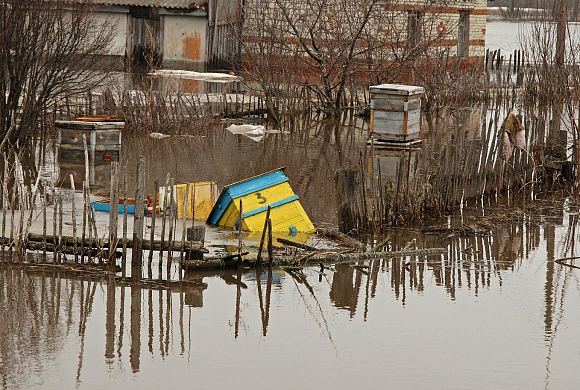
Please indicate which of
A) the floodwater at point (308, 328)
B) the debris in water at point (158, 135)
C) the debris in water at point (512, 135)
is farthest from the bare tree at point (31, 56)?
the debris in water at point (512, 135)

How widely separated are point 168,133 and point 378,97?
3.76m

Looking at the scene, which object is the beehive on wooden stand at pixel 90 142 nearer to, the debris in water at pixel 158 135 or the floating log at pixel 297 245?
the debris in water at pixel 158 135

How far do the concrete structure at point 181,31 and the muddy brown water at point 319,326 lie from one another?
18.3 metres

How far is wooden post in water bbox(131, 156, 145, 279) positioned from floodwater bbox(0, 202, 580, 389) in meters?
0.41

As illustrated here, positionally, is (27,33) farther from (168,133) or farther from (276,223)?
(276,223)

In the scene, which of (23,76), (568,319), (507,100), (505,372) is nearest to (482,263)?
(568,319)

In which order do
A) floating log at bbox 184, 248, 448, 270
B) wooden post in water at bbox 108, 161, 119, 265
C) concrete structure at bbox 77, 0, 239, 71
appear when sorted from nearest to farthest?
wooden post in water at bbox 108, 161, 119, 265
floating log at bbox 184, 248, 448, 270
concrete structure at bbox 77, 0, 239, 71

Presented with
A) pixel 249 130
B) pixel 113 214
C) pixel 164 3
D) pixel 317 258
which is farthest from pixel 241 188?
pixel 164 3

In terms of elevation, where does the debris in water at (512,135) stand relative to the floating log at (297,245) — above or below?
above

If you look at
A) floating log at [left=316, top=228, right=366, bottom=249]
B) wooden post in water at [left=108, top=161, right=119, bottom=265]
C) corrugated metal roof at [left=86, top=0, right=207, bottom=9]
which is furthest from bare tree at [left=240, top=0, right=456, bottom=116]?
wooden post in water at [left=108, top=161, right=119, bottom=265]

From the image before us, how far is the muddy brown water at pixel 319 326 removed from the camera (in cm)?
604

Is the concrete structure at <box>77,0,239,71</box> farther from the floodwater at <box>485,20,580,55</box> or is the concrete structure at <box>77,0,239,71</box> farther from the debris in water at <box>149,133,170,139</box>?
the floodwater at <box>485,20,580,55</box>

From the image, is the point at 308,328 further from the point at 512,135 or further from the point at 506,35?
the point at 506,35

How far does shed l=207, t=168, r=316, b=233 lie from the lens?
9.27 metres
